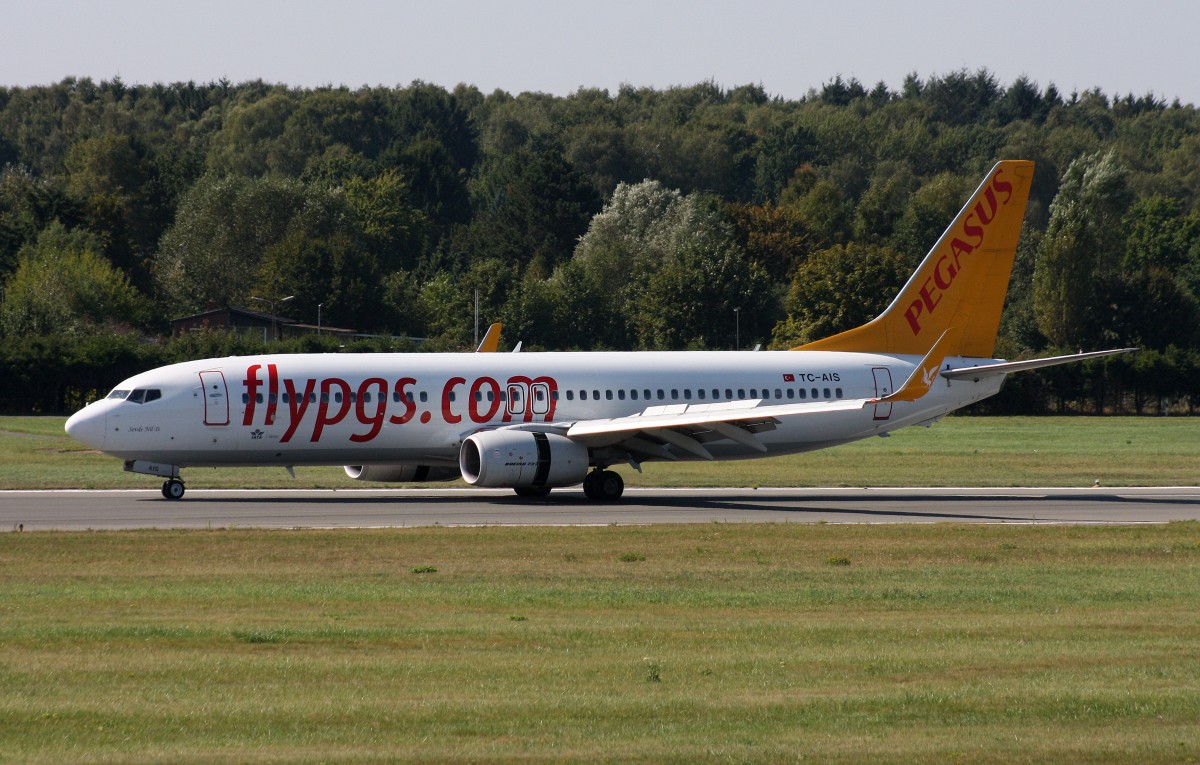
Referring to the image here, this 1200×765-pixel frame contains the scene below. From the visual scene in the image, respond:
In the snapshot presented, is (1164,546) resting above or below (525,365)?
below

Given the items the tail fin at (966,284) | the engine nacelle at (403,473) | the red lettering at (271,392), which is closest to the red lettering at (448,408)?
the engine nacelle at (403,473)

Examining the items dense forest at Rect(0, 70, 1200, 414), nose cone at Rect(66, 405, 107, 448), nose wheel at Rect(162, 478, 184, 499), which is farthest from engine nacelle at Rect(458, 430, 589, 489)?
dense forest at Rect(0, 70, 1200, 414)

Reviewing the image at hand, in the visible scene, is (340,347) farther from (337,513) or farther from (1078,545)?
(1078,545)

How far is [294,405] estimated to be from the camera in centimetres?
3825

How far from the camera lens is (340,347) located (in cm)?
8375

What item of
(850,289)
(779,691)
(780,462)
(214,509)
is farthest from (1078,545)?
(850,289)

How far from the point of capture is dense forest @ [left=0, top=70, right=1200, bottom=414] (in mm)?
98812

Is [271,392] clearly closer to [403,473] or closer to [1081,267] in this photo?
[403,473]

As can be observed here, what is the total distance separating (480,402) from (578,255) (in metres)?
95.0

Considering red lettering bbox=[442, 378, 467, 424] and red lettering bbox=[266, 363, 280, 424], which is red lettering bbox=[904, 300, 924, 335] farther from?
red lettering bbox=[266, 363, 280, 424]

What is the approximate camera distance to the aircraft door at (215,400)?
37812mm

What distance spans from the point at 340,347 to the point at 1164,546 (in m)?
60.8

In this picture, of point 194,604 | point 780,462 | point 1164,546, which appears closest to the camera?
point 194,604

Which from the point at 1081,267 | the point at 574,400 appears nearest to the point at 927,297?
the point at 574,400
